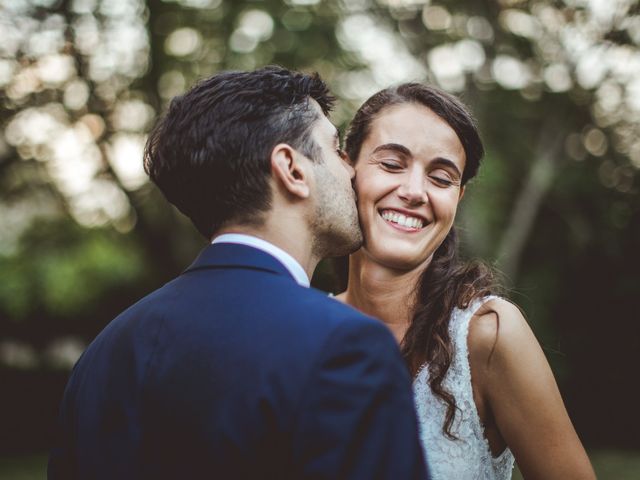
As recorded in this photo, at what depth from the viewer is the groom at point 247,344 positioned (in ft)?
5.01

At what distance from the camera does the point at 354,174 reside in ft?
10.0

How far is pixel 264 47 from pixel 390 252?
8380 millimetres

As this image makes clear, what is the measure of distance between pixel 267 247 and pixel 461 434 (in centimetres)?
136

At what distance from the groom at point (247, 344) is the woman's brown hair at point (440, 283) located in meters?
0.82

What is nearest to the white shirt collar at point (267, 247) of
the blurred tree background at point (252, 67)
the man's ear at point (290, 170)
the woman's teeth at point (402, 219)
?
the man's ear at point (290, 170)

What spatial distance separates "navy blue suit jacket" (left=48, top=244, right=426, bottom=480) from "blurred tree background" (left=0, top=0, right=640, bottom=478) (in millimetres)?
A: 6495

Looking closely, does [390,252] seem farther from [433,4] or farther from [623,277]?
[623,277]

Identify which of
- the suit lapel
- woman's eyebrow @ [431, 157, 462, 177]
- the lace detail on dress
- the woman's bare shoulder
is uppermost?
woman's eyebrow @ [431, 157, 462, 177]

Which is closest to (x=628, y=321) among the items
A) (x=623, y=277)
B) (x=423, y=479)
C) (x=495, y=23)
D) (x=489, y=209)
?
(x=623, y=277)

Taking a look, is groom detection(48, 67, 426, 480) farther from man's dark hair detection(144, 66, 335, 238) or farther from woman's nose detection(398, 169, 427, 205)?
woman's nose detection(398, 169, 427, 205)

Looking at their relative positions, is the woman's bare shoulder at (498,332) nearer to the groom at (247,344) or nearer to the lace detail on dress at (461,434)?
the lace detail on dress at (461,434)

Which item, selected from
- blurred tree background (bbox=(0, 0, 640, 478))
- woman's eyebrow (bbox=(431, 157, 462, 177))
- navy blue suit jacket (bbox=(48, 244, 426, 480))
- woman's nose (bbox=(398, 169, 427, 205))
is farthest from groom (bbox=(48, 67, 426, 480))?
blurred tree background (bbox=(0, 0, 640, 478))

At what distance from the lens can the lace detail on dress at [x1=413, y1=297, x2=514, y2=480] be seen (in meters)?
2.75

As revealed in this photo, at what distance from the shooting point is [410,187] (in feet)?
9.32
